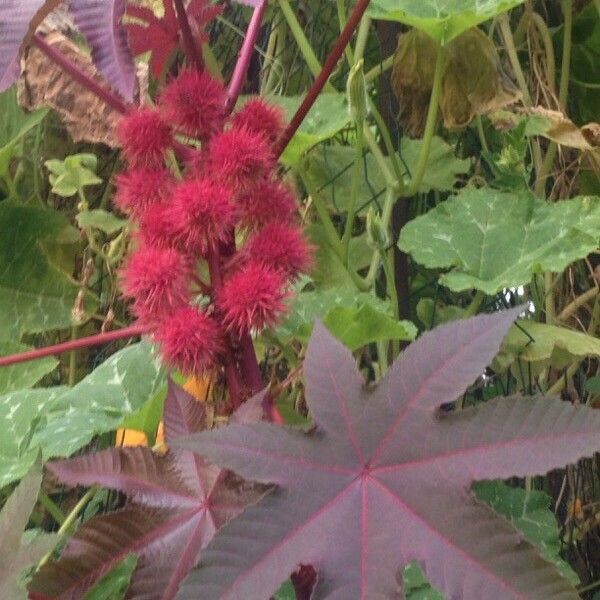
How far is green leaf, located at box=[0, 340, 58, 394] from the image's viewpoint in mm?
803

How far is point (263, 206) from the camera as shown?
48 cm

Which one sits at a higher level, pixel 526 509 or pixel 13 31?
pixel 13 31

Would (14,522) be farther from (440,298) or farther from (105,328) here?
(440,298)

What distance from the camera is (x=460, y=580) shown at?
0.37 metres

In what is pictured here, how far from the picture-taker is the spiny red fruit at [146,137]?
486mm

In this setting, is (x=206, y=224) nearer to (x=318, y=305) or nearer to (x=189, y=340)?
(x=189, y=340)

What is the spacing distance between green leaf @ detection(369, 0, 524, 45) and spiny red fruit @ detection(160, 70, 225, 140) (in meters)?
0.31

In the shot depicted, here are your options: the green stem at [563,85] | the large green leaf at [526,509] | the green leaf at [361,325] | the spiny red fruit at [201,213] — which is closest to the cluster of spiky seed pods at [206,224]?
the spiny red fruit at [201,213]

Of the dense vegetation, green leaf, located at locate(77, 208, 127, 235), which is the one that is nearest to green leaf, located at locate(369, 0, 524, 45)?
the dense vegetation

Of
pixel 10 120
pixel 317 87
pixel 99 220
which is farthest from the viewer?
pixel 10 120

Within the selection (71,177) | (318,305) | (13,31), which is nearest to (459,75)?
(318,305)

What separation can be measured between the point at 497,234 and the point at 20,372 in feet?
1.63

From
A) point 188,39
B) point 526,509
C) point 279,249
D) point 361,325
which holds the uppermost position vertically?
point 188,39

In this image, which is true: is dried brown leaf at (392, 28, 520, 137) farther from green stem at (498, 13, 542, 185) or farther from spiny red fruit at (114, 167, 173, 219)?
spiny red fruit at (114, 167, 173, 219)
